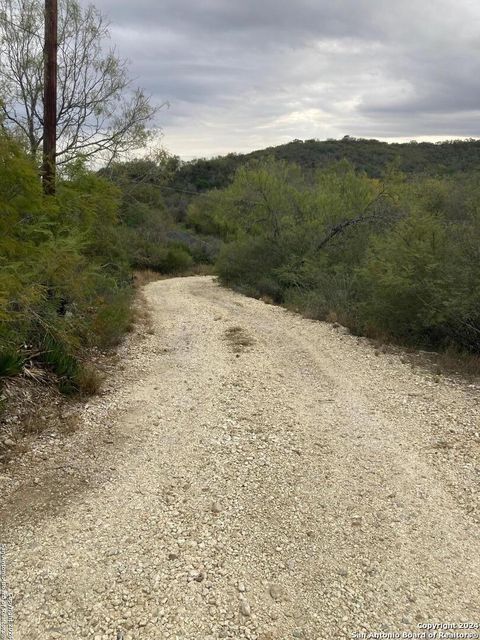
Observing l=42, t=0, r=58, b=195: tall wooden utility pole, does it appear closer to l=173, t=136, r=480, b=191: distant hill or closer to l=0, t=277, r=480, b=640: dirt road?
l=0, t=277, r=480, b=640: dirt road

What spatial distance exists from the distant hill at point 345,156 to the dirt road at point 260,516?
44.7 meters

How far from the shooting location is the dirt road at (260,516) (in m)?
3.33

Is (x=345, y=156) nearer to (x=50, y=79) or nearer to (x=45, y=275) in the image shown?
(x=50, y=79)

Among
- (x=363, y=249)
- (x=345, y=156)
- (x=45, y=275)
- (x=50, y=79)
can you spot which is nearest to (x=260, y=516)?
(x=45, y=275)

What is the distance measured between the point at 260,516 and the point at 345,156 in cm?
5944

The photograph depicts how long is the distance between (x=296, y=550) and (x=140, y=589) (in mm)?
1283

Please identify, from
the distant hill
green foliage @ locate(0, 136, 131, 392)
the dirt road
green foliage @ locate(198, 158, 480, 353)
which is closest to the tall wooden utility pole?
green foliage @ locate(0, 136, 131, 392)

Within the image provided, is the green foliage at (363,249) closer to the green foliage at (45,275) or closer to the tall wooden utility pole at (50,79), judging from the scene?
the green foliage at (45,275)

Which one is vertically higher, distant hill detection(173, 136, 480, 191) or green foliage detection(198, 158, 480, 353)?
distant hill detection(173, 136, 480, 191)

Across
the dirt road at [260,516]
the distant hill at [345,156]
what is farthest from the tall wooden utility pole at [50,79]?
the distant hill at [345,156]

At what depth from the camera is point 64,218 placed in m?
9.34

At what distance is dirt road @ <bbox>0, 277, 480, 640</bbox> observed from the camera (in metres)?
3.33

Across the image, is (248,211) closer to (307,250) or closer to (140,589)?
(307,250)

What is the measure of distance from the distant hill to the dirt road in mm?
44693
